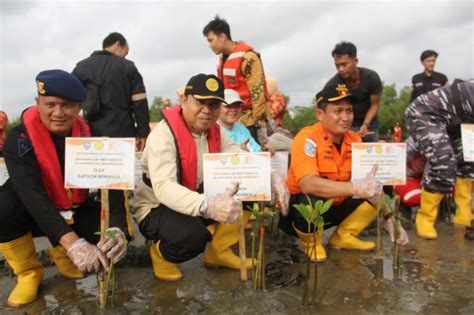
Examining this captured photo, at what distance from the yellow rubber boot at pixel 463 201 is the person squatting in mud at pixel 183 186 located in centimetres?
242

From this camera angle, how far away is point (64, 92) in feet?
8.75

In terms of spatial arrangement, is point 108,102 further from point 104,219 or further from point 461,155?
point 461,155

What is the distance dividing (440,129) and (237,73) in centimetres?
215

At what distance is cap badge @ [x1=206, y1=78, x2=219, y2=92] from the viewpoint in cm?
287

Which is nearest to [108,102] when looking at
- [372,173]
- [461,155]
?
[372,173]

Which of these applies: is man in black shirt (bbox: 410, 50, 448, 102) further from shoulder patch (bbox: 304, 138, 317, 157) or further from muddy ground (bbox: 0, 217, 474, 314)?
Answer: shoulder patch (bbox: 304, 138, 317, 157)

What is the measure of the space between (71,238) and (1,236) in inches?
23.5

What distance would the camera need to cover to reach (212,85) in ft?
9.45

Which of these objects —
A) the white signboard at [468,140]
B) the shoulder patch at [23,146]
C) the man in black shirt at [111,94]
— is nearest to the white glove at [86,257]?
the shoulder patch at [23,146]

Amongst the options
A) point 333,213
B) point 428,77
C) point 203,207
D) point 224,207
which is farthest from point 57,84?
point 428,77

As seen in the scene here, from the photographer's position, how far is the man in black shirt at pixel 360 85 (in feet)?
15.9

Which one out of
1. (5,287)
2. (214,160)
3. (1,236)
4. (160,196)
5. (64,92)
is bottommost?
(5,287)

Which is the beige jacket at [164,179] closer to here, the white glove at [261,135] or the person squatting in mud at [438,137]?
the white glove at [261,135]

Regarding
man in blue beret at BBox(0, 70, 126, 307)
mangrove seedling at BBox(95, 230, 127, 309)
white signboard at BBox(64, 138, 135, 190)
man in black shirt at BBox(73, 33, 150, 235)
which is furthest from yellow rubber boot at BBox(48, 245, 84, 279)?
man in black shirt at BBox(73, 33, 150, 235)
